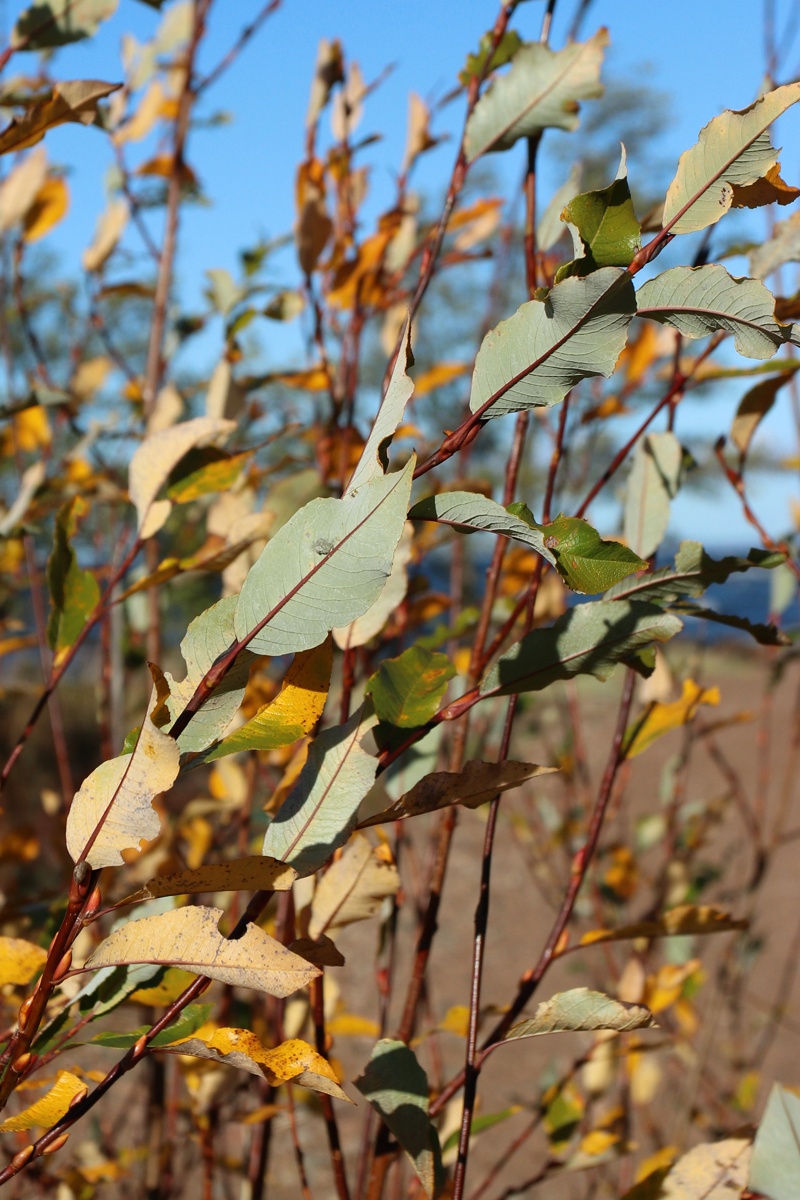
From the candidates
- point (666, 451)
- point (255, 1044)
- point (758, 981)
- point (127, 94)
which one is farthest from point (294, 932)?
point (758, 981)

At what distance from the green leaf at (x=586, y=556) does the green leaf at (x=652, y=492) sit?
0.75ft

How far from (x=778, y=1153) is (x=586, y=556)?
10.4 inches

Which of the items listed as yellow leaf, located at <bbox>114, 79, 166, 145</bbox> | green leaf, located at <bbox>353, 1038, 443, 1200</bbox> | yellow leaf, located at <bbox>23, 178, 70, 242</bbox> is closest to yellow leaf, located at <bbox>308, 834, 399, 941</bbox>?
green leaf, located at <bbox>353, 1038, 443, 1200</bbox>

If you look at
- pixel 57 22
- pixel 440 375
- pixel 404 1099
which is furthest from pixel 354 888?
pixel 440 375

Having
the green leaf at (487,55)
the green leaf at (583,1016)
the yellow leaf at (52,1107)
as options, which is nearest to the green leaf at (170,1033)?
the yellow leaf at (52,1107)

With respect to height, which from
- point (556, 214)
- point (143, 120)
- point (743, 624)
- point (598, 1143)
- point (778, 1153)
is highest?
point (143, 120)

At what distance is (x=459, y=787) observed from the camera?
1.11 ft

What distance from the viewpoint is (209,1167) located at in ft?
2.34

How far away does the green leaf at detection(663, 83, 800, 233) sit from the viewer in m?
0.30

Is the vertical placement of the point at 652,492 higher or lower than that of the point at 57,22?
lower

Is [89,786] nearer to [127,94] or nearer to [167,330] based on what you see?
[127,94]

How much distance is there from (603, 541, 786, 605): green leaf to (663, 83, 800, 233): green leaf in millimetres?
129

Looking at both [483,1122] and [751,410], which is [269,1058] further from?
[751,410]

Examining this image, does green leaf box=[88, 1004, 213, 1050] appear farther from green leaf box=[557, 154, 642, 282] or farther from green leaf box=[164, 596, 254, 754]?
green leaf box=[557, 154, 642, 282]
